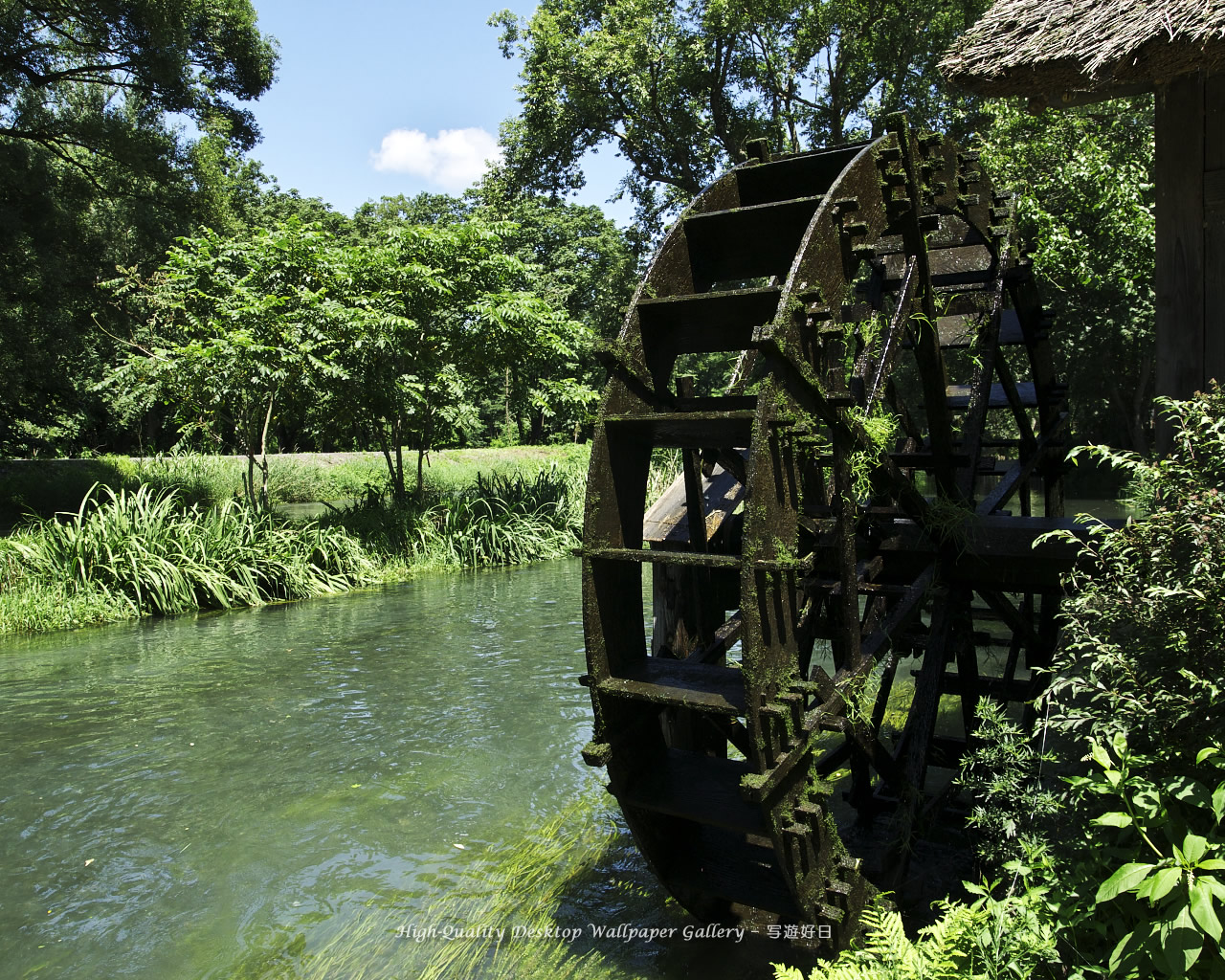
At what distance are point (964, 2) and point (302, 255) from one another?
1344 cm

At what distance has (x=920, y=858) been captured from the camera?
4.87 metres

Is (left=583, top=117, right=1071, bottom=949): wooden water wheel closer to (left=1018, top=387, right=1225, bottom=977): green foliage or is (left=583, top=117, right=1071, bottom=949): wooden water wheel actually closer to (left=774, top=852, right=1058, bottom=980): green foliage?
(left=774, top=852, right=1058, bottom=980): green foliage

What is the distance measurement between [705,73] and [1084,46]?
17.6m

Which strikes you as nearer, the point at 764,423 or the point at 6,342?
the point at 764,423

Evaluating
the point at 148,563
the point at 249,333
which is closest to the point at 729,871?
the point at 148,563

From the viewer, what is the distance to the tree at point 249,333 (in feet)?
39.6

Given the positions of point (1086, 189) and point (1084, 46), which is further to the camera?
point (1086, 189)

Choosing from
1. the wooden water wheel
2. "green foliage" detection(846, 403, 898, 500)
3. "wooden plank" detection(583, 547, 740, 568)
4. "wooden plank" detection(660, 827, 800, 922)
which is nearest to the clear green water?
"wooden plank" detection(660, 827, 800, 922)

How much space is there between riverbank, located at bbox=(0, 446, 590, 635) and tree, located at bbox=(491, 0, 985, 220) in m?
8.16

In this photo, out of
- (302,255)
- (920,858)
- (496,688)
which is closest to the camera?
(920,858)

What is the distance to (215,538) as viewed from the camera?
38.6 ft

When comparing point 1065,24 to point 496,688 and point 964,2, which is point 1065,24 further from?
point 964,2

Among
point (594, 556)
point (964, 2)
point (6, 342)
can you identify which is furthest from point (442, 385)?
point (964, 2)

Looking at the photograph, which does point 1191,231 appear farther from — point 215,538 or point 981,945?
point 215,538
